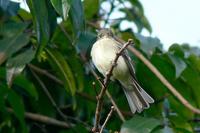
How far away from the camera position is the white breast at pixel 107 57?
1801mm

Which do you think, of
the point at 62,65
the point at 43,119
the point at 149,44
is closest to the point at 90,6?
the point at 149,44

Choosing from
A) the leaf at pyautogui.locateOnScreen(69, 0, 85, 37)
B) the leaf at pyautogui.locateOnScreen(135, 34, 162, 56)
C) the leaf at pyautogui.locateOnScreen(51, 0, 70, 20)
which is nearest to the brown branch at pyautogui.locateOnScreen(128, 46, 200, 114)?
the leaf at pyautogui.locateOnScreen(135, 34, 162, 56)

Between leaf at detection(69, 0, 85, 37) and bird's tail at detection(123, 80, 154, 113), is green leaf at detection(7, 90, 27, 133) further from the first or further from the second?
leaf at detection(69, 0, 85, 37)

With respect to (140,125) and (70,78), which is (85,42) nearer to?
(70,78)

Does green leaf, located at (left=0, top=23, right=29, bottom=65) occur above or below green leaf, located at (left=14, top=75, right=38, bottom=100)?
above

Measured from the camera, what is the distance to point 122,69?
1864mm

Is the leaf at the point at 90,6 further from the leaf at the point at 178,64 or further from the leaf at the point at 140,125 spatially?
the leaf at the point at 140,125

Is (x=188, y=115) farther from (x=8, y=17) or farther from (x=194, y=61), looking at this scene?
(x=8, y=17)

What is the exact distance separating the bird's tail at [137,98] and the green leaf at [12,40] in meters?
0.50

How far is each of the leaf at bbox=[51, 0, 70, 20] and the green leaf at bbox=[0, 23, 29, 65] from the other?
2.71 ft

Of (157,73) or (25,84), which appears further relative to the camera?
(25,84)

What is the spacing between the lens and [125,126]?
1.89 meters

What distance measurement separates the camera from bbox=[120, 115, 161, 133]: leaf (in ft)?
6.07

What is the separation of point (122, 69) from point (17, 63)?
457 millimetres
